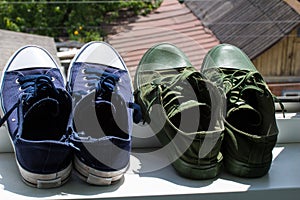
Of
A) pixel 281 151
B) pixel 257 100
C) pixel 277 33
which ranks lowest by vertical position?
pixel 277 33

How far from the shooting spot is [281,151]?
0.70 metres

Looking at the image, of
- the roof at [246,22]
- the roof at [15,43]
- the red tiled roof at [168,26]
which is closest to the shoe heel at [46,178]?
the roof at [15,43]

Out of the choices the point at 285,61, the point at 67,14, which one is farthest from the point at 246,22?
the point at 67,14

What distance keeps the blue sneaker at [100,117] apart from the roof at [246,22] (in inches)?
27.7

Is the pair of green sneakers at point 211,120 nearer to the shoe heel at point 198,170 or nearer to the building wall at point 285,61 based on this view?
the shoe heel at point 198,170

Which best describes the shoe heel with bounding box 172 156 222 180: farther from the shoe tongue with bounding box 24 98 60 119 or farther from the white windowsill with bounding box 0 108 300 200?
the shoe tongue with bounding box 24 98 60 119

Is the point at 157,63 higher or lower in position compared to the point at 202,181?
higher

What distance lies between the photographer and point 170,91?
0.64m

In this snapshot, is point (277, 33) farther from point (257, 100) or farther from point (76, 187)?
point (76, 187)

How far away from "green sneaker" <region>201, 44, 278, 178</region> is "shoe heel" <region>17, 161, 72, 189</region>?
0.74 feet

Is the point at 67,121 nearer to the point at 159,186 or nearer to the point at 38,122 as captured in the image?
the point at 38,122

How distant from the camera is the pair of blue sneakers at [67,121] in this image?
21.5 inches

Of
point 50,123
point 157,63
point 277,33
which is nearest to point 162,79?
point 157,63

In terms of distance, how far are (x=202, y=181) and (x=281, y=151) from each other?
0.17 m
